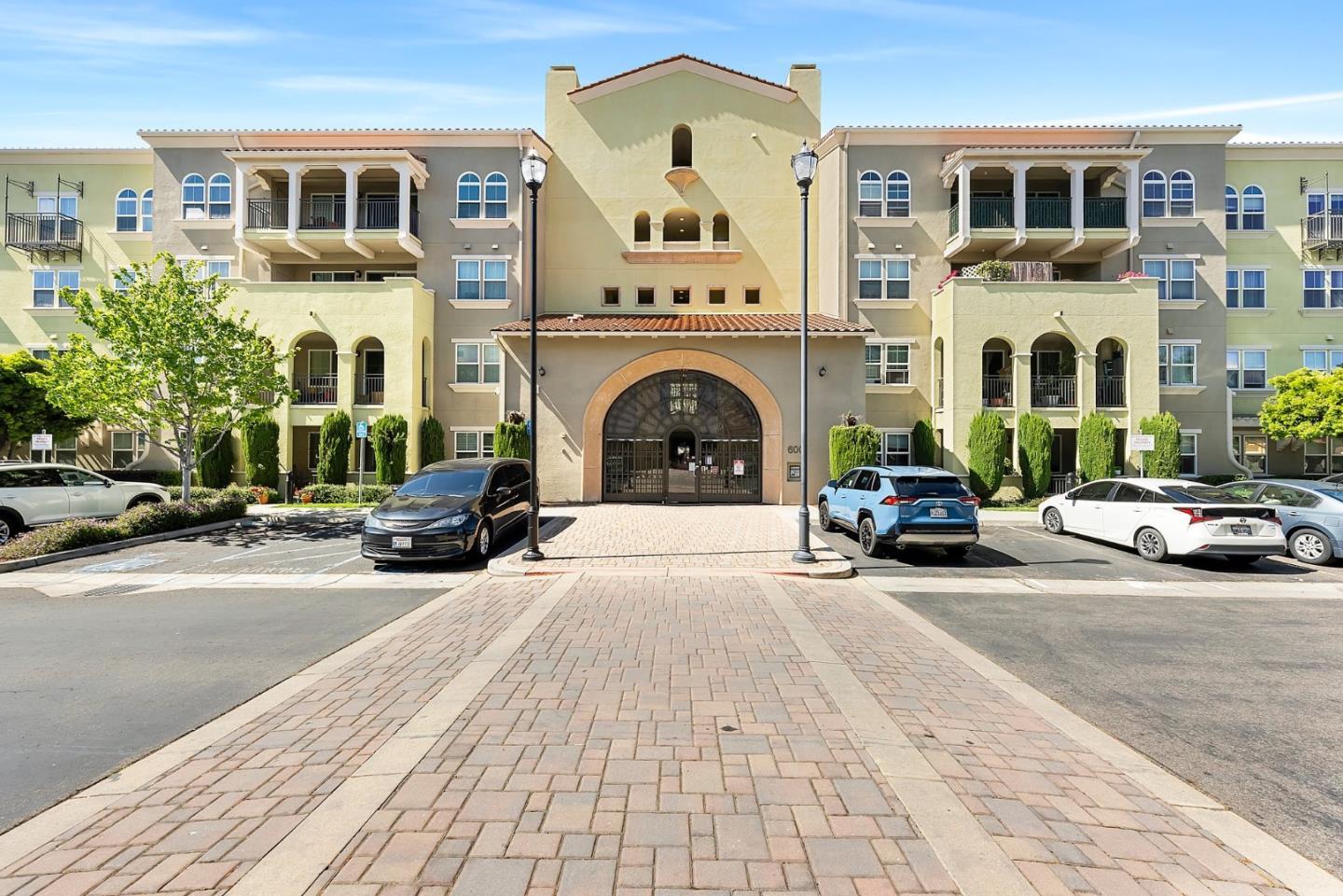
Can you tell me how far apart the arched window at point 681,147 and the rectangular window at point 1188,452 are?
72.8 feet

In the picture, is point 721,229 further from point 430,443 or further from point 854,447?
point 430,443

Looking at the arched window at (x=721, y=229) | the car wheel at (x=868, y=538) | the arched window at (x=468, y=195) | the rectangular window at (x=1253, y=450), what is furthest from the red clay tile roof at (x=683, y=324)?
the rectangular window at (x=1253, y=450)

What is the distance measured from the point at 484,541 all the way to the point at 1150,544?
13039mm

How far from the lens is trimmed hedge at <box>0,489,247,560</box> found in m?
11.3

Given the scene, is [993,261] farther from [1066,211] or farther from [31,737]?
[31,737]

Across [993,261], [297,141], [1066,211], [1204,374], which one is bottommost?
[1204,374]

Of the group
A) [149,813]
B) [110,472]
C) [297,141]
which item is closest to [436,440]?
[110,472]

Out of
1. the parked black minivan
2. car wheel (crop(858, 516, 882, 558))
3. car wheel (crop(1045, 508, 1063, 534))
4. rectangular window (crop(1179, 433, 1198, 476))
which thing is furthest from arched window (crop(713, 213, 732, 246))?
rectangular window (crop(1179, 433, 1198, 476))

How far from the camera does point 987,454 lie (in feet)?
68.3

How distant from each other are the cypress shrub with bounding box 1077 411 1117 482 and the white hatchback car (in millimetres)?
8105

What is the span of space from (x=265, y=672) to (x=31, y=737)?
1.56 m

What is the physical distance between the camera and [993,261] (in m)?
21.9

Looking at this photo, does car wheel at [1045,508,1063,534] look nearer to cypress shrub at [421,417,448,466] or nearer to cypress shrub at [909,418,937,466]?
cypress shrub at [909,418,937,466]

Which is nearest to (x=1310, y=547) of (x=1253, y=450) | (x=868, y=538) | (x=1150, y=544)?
(x=1150, y=544)
